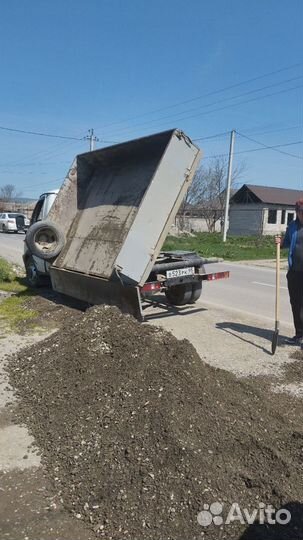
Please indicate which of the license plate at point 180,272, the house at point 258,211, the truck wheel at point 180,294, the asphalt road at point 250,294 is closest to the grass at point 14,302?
the license plate at point 180,272

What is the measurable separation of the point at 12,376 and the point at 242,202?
141ft

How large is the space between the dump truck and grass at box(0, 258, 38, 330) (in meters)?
0.73

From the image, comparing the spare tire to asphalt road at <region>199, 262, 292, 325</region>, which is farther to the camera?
asphalt road at <region>199, 262, 292, 325</region>

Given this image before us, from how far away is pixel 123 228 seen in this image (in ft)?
24.8

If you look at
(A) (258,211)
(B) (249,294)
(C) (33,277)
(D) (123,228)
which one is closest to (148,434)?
(D) (123,228)

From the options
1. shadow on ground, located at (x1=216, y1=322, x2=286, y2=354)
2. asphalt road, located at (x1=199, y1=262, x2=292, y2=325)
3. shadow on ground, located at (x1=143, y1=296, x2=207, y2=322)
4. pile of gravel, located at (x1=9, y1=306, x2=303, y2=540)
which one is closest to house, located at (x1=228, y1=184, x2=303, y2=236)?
asphalt road, located at (x1=199, y1=262, x2=292, y2=325)

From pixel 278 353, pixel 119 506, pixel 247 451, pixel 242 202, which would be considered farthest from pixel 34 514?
pixel 242 202

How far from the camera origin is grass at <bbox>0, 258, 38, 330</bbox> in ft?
25.4

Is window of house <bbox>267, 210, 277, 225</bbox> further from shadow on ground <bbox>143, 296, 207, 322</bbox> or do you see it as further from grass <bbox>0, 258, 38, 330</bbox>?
shadow on ground <bbox>143, 296, 207, 322</bbox>

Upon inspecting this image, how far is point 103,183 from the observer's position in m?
8.92

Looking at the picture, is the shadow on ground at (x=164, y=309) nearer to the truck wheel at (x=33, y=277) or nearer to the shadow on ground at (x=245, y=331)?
the shadow on ground at (x=245, y=331)

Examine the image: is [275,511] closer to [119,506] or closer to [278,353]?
[119,506]

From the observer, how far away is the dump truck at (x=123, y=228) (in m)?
6.99

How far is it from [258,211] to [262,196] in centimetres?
182
